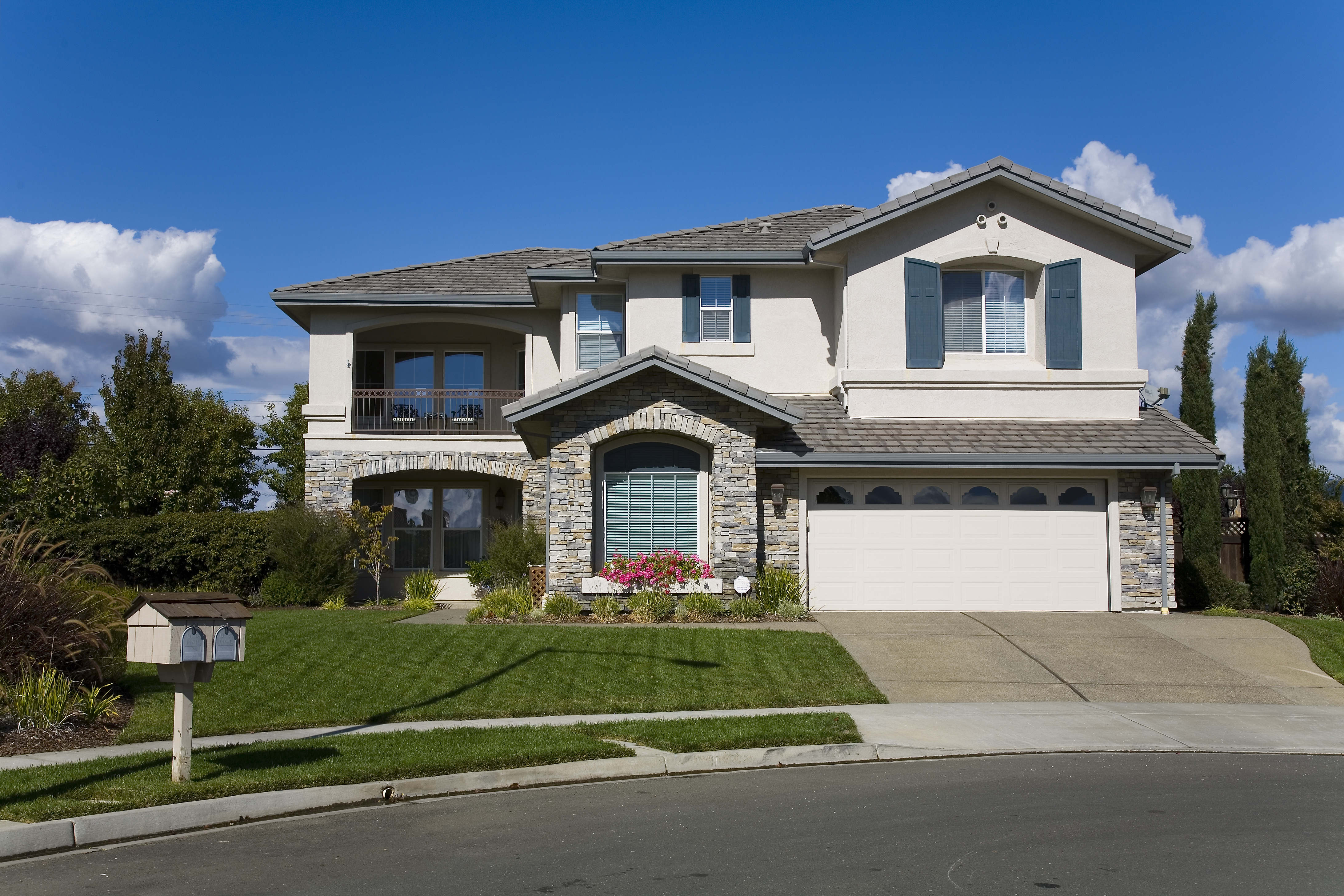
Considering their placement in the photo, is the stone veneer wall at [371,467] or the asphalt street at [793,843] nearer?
the asphalt street at [793,843]

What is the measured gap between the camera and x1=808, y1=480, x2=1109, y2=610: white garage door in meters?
19.3

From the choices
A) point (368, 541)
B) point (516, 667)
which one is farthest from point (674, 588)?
point (368, 541)

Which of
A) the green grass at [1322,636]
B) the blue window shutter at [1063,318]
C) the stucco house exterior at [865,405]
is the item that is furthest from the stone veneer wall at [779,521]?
the green grass at [1322,636]

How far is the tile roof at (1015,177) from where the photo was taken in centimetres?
2023

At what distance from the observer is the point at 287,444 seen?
44594 mm

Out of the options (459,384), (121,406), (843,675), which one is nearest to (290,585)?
(459,384)

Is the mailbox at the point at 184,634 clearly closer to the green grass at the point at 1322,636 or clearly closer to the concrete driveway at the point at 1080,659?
the concrete driveway at the point at 1080,659

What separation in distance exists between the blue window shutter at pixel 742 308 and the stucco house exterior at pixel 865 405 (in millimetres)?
42

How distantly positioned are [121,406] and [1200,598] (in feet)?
80.6

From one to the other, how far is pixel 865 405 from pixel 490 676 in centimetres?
953

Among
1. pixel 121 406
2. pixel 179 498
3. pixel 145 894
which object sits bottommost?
pixel 145 894

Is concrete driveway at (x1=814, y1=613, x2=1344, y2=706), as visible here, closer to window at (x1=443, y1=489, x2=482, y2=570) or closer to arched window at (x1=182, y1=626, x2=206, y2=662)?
arched window at (x1=182, y1=626, x2=206, y2=662)

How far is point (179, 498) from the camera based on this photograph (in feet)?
93.0

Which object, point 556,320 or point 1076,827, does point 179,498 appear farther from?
point 1076,827
